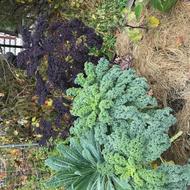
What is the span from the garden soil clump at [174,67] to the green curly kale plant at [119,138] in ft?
0.77

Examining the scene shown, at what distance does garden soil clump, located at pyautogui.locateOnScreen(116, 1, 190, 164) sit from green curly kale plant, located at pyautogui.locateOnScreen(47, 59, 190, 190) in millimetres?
236

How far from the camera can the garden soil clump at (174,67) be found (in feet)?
7.59

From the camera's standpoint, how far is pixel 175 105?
2387 millimetres

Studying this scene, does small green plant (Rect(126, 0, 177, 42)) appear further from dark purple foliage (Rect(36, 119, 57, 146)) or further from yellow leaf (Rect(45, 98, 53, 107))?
dark purple foliage (Rect(36, 119, 57, 146))

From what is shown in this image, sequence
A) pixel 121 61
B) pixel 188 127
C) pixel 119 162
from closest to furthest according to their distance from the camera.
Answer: pixel 119 162 < pixel 188 127 < pixel 121 61

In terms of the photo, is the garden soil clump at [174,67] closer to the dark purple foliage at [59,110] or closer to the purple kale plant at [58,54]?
the purple kale plant at [58,54]

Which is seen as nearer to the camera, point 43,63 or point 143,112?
point 143,112

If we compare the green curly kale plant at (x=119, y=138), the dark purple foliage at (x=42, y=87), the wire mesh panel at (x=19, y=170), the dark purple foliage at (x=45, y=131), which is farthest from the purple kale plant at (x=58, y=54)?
the wire mesh panel at (x=19, y=170)

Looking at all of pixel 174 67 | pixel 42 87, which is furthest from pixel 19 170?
pixel 174 67

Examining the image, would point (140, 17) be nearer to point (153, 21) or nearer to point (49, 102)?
point (153, 21)

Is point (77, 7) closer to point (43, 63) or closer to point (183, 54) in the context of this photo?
point (43, 63)

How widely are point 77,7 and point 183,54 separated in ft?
3.64

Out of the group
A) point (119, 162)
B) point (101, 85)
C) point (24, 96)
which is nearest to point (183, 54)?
point (101, 85)

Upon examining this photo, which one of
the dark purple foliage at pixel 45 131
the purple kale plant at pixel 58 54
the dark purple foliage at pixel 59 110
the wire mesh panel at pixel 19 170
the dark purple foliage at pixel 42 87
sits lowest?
the wire mesh panel at pixel 19 170
